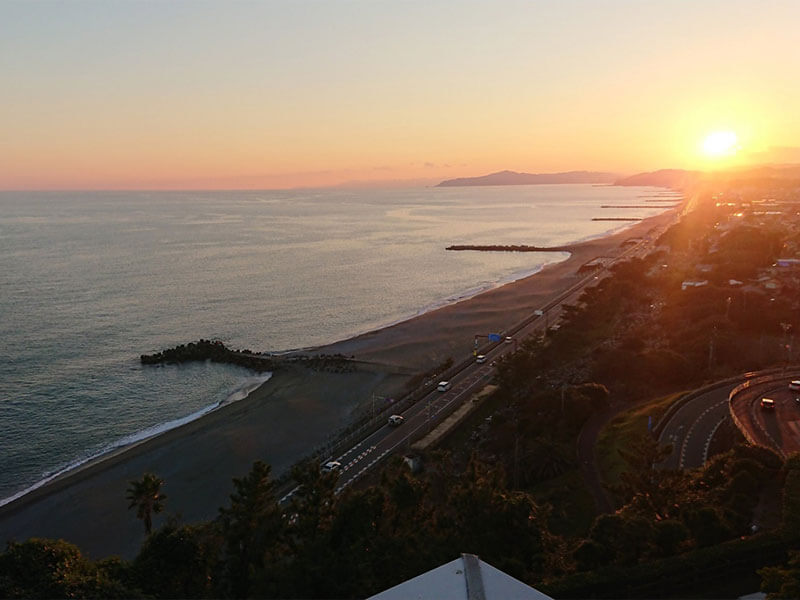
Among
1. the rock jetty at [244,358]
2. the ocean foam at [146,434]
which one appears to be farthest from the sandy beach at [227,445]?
the rock jetty at [244,358]

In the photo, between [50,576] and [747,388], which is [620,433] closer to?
[747,388]

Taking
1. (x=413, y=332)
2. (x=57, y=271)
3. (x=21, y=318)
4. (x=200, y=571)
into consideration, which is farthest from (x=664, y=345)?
(x=57, y=271)

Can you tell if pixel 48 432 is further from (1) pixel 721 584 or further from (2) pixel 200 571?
(1) pixel 721 584

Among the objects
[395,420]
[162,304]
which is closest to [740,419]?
[395,420]

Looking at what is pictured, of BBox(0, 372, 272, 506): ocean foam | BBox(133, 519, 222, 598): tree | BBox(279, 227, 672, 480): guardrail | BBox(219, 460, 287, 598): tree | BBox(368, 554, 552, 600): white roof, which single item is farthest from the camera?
BBox(279, 227, 672, 480): guardrail

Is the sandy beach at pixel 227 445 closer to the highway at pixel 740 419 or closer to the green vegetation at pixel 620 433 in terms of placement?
the green vegetation at pixel 620 433

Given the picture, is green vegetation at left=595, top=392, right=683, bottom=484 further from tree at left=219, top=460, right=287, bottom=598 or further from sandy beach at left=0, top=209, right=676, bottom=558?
sandy beach at left=0, top=209, right=676, bottom=558

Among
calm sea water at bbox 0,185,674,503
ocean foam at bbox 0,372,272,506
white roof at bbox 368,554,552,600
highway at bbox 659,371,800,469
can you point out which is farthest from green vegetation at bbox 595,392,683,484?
calm sea water at bbox 0,185,674,503
